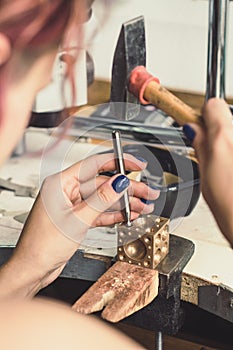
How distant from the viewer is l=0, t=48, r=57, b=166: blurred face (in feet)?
1.84

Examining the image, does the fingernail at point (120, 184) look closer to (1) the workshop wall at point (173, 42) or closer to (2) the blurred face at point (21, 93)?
(2) the blurred face at point (21, 93)

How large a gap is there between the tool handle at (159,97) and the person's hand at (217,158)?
4 cm

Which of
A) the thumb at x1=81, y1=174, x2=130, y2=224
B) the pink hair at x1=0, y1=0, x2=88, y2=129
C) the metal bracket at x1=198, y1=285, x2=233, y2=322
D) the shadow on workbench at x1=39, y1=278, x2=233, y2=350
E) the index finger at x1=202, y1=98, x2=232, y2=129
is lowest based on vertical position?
the shadow on workbench at x1=39, y1=278, x2=233, y2=350

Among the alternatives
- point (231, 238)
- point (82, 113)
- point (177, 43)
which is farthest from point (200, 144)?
point (177, 43)

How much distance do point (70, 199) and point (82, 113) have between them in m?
0.72

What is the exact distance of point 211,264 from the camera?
1116mm

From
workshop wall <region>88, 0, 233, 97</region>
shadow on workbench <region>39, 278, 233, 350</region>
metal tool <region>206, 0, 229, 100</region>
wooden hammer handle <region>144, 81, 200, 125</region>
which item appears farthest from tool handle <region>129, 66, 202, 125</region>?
workshop wall <region>88, 0, 233, 97</region>

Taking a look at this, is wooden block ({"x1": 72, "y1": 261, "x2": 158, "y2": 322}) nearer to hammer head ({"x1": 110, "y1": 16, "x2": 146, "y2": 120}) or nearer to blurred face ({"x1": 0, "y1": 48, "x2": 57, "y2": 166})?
hammer head ({"x1": 110, "y1": 16, "x2": 146, "y2": 120})

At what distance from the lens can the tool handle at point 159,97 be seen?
84cm

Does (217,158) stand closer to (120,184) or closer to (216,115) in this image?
(216,115)

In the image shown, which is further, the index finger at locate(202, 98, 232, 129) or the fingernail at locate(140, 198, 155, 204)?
the fingernail at locate(140, 198, 155, 204)

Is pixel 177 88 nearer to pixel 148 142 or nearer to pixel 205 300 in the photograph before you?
pixel 148 142

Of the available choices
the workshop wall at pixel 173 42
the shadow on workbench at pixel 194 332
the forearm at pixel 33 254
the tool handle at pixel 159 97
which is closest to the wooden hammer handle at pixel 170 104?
the tool handle at pixel 159 97

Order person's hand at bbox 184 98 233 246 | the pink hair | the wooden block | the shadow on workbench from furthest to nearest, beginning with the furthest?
the shadow on workbench → the wooden block → person's hand at bbox 184 98 233 246 → the pink hair
